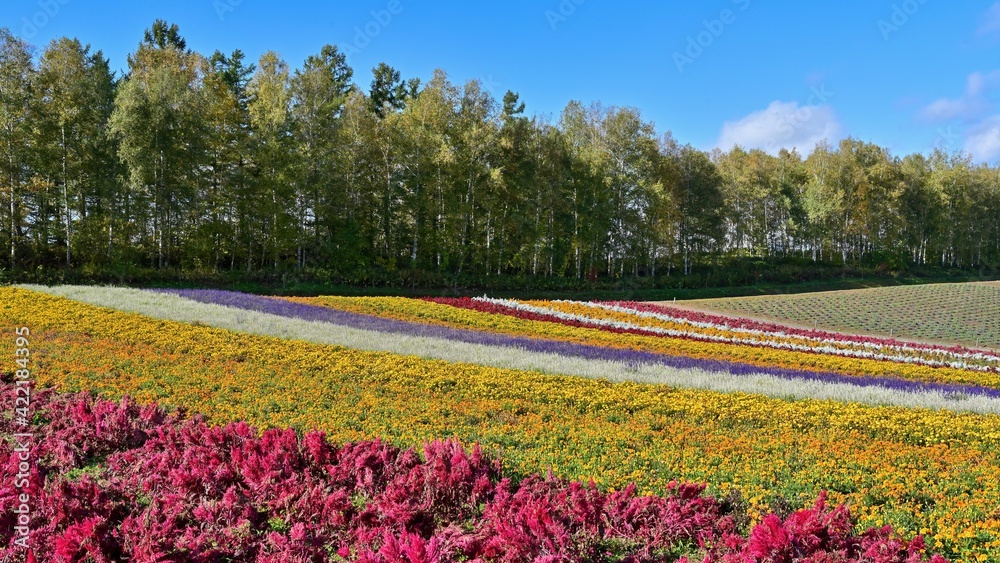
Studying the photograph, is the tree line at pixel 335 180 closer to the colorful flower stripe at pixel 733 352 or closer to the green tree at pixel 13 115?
the green tree at pixel 13 115

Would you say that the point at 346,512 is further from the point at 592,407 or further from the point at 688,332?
the point at 688,332

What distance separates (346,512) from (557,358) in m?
9.05

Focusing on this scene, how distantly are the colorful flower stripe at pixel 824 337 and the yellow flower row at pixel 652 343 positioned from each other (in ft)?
12.1

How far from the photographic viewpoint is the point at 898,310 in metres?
33.8

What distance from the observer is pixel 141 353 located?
38.5 ft

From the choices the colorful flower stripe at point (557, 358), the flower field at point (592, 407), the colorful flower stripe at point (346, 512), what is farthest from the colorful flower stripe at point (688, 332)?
the colorful flower stripe at point (346, 512)

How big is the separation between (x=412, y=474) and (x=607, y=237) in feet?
140

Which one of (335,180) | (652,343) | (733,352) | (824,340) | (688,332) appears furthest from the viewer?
(335,180)

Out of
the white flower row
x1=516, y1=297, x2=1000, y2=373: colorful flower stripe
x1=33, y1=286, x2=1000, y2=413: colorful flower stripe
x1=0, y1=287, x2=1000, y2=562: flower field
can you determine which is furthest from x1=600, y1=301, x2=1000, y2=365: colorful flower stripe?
x1=33, y1=286, x2=1000, y2=413: colorful flower stripe

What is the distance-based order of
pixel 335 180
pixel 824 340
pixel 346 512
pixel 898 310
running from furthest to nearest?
1. pixel 335 180
2. pixel 898 310
3. pixel 824 340
4. pixel 346 512

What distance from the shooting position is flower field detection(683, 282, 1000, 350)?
28.2 m

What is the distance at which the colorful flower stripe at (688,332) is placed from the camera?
19.1 metres

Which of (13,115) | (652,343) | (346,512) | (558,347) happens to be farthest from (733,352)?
(13,115)

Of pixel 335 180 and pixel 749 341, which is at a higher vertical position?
pixel 335 180
